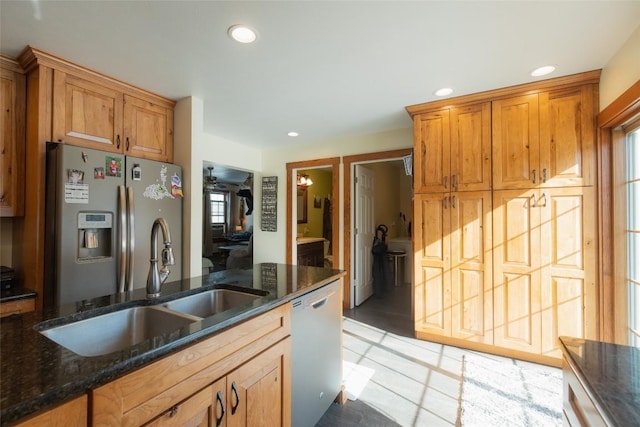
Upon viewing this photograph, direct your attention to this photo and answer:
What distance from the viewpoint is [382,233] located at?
498 centimetres

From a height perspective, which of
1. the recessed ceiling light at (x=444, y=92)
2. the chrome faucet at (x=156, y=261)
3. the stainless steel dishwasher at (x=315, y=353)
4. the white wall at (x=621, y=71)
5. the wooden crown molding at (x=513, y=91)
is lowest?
the stainless steel dishwasher at (x=315, y=353)

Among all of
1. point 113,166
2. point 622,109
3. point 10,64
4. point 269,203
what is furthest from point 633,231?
point 10,64

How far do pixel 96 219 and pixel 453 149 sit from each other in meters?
3.06

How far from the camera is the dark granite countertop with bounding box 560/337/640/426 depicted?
0.66 metres

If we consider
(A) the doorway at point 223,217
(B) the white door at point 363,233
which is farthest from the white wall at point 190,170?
(A) the doorway at point 223,217

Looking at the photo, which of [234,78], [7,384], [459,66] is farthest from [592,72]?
[7,384]

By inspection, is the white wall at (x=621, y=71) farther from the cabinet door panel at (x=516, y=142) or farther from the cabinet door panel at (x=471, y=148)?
the cabinet door panel at (x=471, y=148)


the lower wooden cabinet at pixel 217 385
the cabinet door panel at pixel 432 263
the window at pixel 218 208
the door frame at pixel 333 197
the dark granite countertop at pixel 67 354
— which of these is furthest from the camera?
the window at pixel 218 208

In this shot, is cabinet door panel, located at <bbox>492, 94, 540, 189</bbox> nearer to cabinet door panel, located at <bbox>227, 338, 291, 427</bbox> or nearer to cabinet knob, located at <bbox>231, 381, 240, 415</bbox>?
cabinet door panel, located at <bbox>227, 338, 291, 427</bbox>

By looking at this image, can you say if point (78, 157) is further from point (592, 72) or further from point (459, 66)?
point (592, 72)

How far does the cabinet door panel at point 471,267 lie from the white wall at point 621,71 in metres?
1.04

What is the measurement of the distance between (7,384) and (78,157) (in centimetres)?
183

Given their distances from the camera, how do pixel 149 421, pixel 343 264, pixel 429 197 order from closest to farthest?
1. pixel 149 421
2. pixel 429 197
3. pixel 343 264

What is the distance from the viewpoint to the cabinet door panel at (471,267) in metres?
2.56
